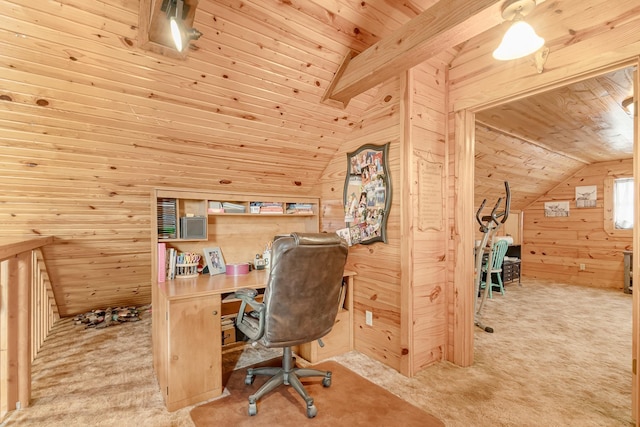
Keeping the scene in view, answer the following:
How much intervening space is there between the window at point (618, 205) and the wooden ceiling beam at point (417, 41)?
6014 millimetres

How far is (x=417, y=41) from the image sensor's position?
183cm

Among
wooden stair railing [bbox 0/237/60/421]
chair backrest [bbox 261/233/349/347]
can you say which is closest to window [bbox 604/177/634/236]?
chair backrest [bbox 261/233/349/347]

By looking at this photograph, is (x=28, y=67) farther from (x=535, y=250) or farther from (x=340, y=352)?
(x=535, y=250)

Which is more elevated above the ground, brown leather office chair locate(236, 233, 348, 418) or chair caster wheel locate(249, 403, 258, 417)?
brown leather office chair locate(236, 233, 348, 418)

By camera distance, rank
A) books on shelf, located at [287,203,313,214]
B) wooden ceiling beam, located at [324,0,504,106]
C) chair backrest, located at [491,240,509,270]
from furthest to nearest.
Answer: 1. chair backrest, located at [491,240,509,270]
2. books on shelf, located at [287,203,313,214]
3. wooden ceiling beam, located at [324,0,504,106]

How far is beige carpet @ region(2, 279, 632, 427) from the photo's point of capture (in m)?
1.88

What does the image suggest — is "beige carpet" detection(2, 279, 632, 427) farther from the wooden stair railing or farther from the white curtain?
the white curtain

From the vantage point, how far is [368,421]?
1849 millimetres

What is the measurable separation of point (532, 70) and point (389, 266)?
1.74 metres

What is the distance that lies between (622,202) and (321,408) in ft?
22.1

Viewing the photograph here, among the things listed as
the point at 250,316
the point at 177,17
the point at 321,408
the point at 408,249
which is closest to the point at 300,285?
the point at 250,316

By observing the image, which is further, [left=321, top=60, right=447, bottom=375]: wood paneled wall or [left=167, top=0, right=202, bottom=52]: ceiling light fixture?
[left=321, top=60, right=447, bottom=375]: wood paneled wall

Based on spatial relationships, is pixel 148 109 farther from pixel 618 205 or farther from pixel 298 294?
pixel 618 205

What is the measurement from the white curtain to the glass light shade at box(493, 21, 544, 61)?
592cm
